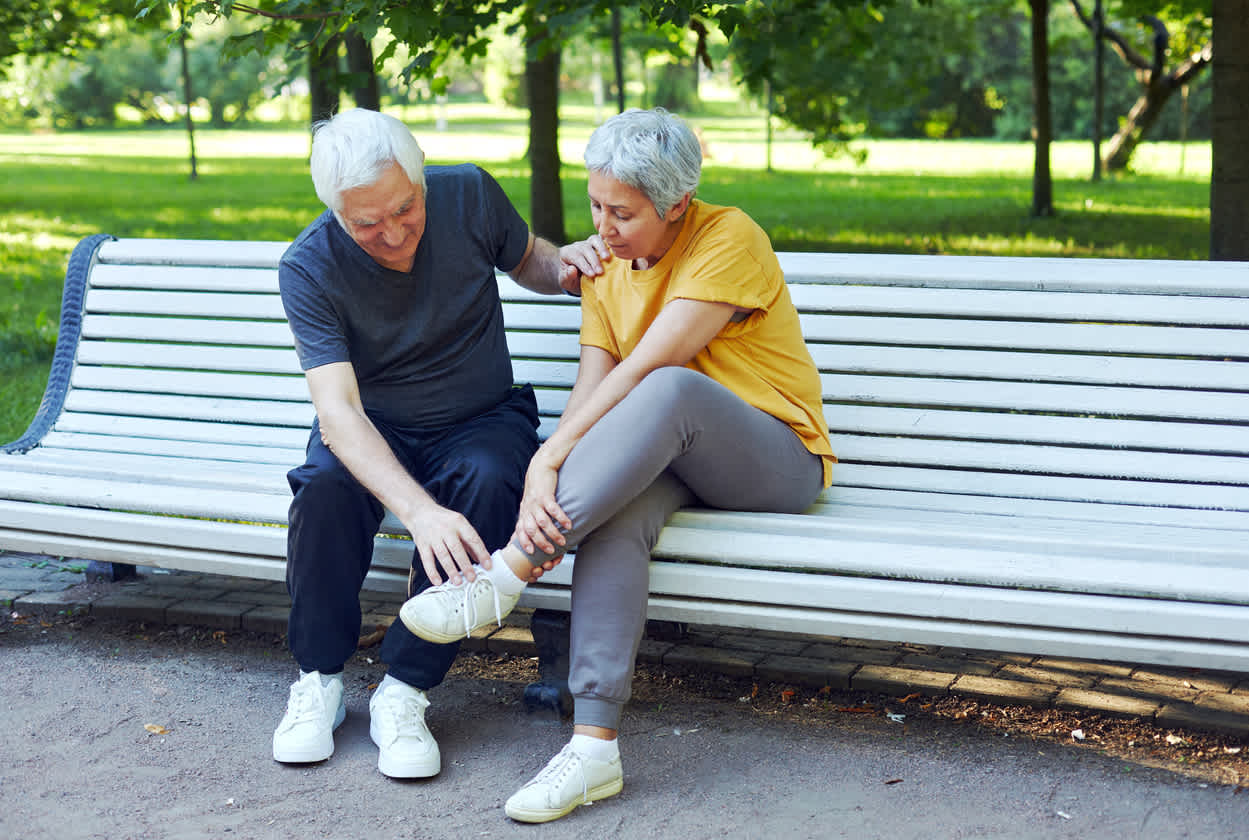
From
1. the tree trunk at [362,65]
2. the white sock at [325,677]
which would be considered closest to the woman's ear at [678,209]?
the white sock at [325,677]

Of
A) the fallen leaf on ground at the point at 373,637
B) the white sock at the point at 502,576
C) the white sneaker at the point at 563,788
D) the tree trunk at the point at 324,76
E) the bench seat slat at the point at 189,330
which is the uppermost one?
the tree trunk at the point at 324,76

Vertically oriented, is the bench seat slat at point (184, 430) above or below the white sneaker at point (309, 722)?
above

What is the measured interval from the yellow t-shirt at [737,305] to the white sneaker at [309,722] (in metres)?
1.06

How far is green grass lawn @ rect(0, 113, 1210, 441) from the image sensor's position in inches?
418

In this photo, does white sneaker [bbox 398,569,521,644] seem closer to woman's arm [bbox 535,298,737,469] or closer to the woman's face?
woman's arm [bbox 535,298,737,469]

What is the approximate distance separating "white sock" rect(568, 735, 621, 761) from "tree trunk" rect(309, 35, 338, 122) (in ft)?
9.35

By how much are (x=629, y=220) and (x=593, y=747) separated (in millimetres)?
1191

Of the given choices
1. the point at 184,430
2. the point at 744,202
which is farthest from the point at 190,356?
the point at 744,202

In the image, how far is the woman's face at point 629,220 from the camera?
3.14m

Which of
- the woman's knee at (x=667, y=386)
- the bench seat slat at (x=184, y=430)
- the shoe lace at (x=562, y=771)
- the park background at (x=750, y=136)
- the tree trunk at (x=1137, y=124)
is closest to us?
the shoe lace at (x=562, y=771)

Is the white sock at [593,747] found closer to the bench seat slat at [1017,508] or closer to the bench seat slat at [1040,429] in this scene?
the bench seat slat at [1017,508]

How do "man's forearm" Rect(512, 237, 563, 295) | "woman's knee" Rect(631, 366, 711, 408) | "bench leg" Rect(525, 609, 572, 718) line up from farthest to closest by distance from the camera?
"man's forearm" Rect(512, 237, 563, 295)
"bench leg" Rect(525, 609, 572, 718)
"woman's knee" Rect(631, 366, 711, 408)

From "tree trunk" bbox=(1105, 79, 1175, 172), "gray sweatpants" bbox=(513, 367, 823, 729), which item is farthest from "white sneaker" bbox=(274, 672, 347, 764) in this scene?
"tree trunk" bbox=(1105, 79, 1175, 172)

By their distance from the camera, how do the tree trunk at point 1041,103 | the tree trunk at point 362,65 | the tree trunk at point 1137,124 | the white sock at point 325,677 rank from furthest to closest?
1. the tree trunk at point 1137,124
2. the tree trunk at point 1041,103
3. the tree trunk at point 362,65
4. the white sock at point 325,677
